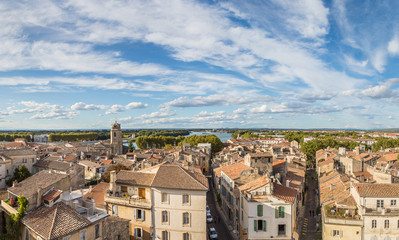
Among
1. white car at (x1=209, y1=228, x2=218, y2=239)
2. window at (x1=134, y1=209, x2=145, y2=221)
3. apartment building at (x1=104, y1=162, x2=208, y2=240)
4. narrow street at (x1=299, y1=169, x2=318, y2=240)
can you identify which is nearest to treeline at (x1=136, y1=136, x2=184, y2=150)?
narrow street at (x1=299, y1=169, x2=318, y2=240)

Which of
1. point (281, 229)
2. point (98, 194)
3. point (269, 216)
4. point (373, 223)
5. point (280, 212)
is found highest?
point (98, 194)

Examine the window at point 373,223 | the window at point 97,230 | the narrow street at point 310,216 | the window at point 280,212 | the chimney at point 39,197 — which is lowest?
the narrow street at point 310,216

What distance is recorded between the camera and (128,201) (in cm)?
3183

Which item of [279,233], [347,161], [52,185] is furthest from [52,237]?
[347,161]

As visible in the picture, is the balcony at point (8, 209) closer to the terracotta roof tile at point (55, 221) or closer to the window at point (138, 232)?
the terracotta roof tile at point (55, 221)

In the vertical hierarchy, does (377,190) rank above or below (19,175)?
above

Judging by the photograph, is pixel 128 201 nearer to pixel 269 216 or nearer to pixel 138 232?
pixel 138 232

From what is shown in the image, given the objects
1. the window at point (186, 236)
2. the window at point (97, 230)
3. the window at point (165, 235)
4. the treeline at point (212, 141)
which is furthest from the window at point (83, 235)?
the treeline at point (212, 141)

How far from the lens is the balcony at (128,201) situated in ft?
103

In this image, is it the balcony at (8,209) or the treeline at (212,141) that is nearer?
the balcony at (8,209)

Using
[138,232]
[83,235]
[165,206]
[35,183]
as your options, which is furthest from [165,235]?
[35,183]

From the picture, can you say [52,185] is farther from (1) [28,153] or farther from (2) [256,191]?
(1) [28,153]

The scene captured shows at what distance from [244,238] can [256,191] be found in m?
5.85

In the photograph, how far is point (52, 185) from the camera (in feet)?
95.5
